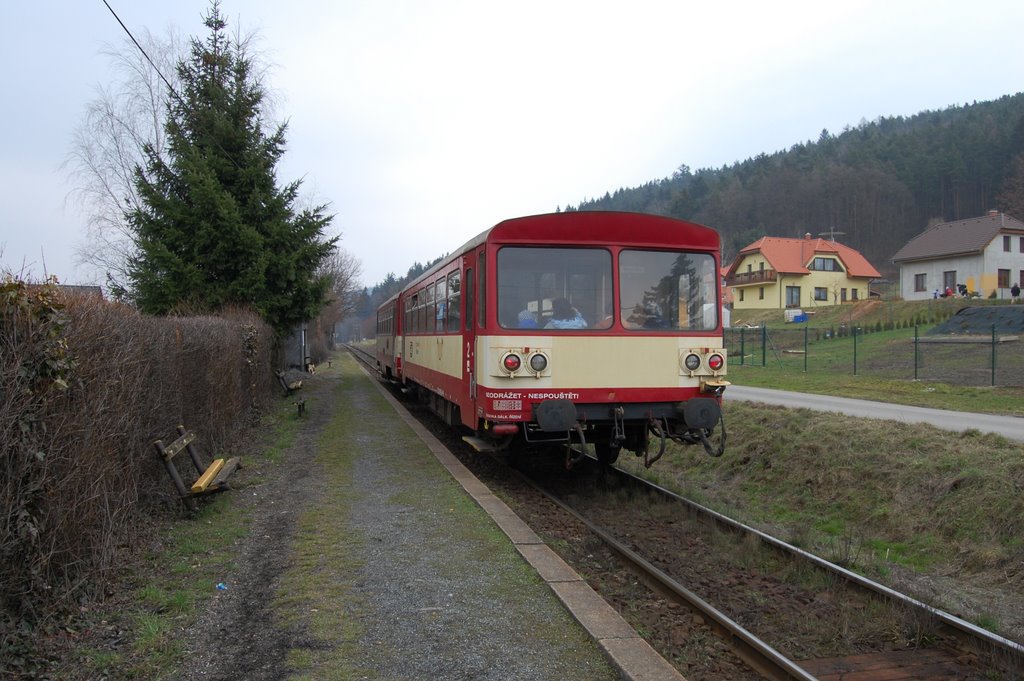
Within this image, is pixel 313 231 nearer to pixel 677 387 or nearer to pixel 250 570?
pixel 677 387

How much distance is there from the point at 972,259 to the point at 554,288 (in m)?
47.1

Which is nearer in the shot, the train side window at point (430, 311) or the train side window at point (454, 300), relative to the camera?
the train side window at point (454, 300)

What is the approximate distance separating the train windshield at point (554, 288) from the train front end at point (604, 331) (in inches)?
0.4

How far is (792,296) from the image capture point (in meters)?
55.1

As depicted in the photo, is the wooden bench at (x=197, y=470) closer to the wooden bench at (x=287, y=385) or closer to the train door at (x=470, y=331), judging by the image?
the train door at (x=470, y=331)

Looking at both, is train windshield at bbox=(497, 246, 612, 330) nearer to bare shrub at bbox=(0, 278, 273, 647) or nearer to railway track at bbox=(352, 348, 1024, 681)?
railway track at bbox=(352, 348, 1024, 681)

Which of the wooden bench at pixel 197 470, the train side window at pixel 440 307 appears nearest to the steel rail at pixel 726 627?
the wooden bench at pixel 197 470

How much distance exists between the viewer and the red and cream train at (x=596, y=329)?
773 centimetres

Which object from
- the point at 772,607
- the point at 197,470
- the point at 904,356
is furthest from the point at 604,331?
the point at 904,356

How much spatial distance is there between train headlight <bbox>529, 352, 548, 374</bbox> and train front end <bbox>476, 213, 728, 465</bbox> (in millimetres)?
10

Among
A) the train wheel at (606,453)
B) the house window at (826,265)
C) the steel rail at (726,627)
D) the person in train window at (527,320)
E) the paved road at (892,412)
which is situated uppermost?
the house window at (826,265)

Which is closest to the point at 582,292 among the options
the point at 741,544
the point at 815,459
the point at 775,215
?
the point at 741,544

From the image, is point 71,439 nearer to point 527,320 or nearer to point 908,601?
point 527,320

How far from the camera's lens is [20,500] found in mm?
3793
